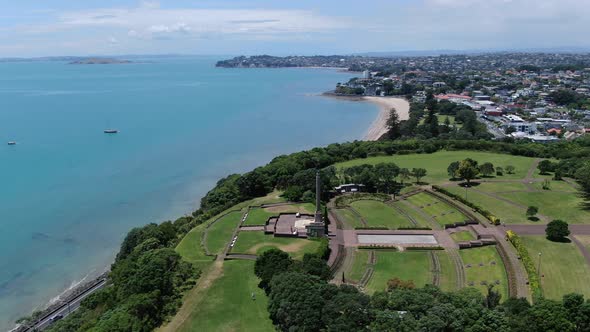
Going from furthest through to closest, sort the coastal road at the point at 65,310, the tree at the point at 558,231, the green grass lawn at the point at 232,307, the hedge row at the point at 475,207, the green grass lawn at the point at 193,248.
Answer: the hedge row at the point at 475,207, the tree at the point at 558,231, the green grass lawn at the point at 193,248, the coastal road at the point at 65,310, the green grass lawn at the point at 232,307

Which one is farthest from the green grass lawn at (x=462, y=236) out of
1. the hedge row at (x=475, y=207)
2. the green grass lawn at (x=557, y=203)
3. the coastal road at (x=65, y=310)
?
the coastal road at (x=65, y=310)

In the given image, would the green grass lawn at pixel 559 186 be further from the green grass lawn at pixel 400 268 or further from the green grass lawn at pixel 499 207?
the green grass lawn at pixel 400 268

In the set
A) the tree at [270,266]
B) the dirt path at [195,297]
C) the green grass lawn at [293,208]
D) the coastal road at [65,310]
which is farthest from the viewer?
the green grass lawn at [293,208]

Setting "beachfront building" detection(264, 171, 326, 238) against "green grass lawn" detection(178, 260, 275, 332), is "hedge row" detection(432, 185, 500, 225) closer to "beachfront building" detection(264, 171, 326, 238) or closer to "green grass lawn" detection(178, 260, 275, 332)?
"beachfront building" detection(264, 171, 326, 238)

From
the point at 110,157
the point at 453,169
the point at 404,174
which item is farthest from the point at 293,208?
the point at 110,157

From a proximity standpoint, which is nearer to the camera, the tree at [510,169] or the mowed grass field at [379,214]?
the mowed grass field at [379,214]

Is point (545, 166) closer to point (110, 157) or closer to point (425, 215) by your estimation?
point (425, 215)
